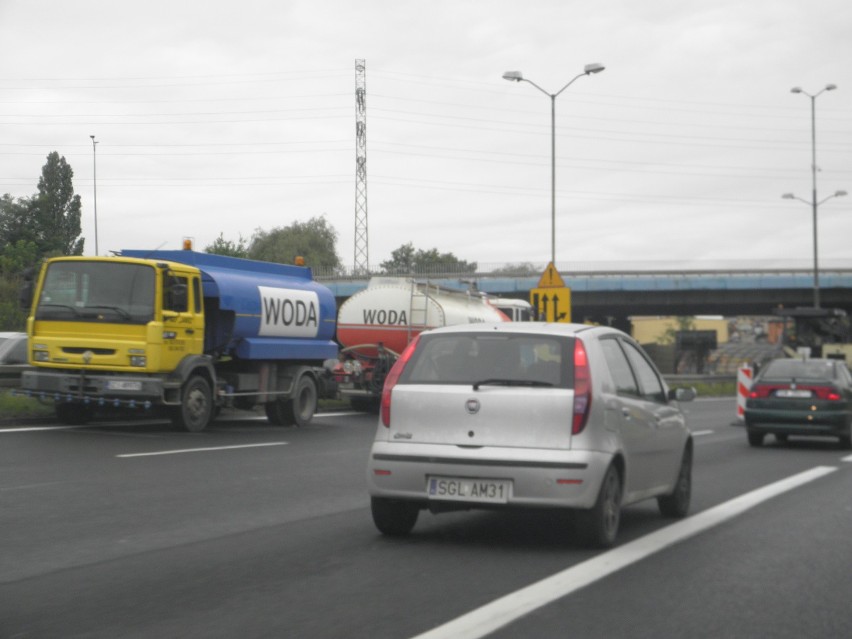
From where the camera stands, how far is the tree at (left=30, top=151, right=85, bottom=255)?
4359cm

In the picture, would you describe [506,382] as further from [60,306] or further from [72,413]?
[72,413]

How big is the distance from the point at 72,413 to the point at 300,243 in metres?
99.6

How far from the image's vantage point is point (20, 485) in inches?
451

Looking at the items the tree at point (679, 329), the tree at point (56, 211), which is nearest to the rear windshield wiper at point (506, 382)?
the tree at point (56, 211)

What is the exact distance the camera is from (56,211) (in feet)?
165

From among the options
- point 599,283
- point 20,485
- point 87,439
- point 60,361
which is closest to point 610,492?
point 20,485

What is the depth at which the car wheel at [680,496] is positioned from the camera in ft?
33.7

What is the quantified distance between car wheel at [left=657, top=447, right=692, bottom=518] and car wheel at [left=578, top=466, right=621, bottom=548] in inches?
68.6

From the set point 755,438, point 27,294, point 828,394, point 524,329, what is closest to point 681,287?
point 755,438

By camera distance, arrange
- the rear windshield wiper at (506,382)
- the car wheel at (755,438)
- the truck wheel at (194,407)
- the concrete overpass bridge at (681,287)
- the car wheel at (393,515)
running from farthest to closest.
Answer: the concrete overpass bridge at (681,287) < the car wheel at (755,438) < the truck wheel at (194,407) < the car wheel at (393,515) < the rear windshield wiper at (506,382)

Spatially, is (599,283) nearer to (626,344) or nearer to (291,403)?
(291,403)

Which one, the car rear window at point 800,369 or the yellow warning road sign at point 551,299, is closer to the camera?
the car rear window at point 800,369

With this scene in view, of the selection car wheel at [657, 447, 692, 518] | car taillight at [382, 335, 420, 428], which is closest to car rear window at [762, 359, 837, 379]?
car wheel at [657, 447, 692, 518]

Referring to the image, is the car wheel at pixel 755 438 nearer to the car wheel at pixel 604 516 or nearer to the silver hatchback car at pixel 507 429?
the silver hatchback car at pixel 507 429
